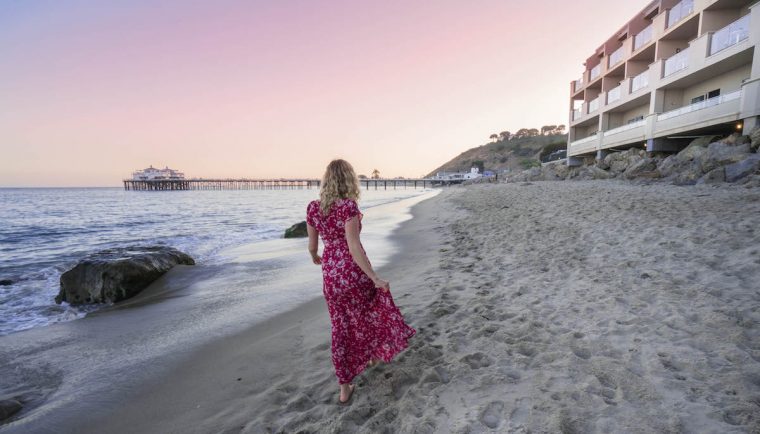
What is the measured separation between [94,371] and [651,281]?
268 inches

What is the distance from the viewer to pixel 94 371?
143 inches

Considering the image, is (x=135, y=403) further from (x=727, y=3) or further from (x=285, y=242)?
(x=727, y=3)

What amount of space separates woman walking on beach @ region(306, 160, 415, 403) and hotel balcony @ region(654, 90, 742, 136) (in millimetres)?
17921

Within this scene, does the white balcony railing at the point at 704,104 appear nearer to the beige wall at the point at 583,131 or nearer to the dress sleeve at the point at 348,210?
the beige wall at the point at 583,131

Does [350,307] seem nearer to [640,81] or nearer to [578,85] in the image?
[640,81]

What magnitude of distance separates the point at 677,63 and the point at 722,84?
7.59 ft

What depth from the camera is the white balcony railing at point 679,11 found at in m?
17.1

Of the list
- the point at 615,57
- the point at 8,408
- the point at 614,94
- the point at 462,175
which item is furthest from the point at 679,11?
the point at 462,175

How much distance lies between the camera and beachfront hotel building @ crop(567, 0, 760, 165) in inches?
531

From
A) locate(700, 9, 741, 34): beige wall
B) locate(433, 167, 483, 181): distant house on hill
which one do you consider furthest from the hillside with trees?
locate(700, 9, 741, 34): beige wall

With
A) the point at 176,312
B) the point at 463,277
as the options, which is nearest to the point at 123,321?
the point at 176,312

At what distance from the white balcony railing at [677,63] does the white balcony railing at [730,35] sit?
148 cm

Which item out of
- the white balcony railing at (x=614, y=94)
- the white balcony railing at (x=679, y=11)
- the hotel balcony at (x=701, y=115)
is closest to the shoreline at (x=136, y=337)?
the hotel balcony at (x=701, y=115)

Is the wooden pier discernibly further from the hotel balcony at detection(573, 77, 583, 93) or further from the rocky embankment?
the rocky embankment
